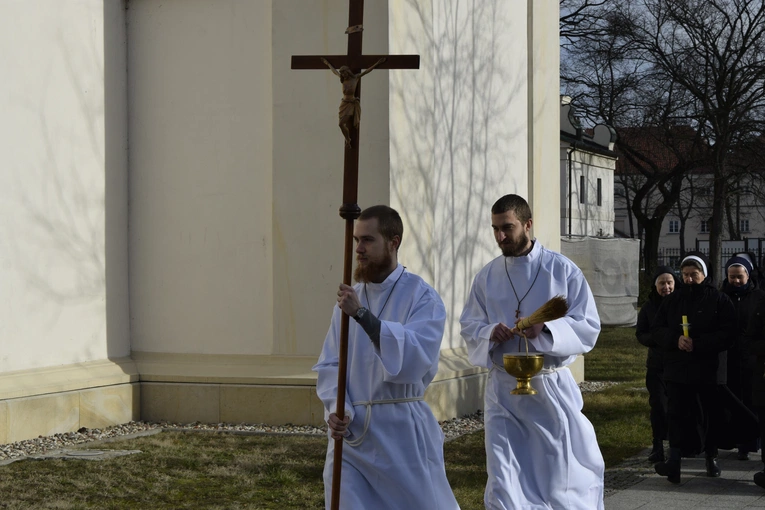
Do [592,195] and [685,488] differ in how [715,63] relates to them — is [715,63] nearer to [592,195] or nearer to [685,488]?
[592,195]

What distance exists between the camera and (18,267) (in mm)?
9383

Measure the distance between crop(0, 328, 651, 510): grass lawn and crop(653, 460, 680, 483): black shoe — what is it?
33.0 inches

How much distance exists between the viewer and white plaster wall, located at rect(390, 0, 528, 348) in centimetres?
1055

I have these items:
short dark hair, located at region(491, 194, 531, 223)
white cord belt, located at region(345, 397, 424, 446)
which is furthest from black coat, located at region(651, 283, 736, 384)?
white cord belt, located at region(345, 397, 424, 446)

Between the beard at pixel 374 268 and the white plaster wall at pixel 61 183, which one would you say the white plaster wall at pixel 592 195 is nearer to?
the white plaster wall at pixel 61 183

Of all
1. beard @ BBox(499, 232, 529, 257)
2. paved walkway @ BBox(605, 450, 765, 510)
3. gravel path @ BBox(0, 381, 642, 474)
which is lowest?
paved walkway @ BBox(605, 450, 765, 510)

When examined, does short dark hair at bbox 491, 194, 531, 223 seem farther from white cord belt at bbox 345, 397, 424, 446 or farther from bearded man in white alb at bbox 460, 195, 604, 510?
white cord belt at bbox 345, 397, 424, 446

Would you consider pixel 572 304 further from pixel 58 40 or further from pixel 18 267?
pixel 58 40

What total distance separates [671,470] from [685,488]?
19 centimetres

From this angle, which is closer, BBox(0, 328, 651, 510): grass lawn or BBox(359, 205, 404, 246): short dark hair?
BBox(359, 205, 404, 246): short dark hair

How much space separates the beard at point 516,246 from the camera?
6327 mm

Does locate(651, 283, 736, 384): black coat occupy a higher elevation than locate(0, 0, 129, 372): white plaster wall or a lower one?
lower

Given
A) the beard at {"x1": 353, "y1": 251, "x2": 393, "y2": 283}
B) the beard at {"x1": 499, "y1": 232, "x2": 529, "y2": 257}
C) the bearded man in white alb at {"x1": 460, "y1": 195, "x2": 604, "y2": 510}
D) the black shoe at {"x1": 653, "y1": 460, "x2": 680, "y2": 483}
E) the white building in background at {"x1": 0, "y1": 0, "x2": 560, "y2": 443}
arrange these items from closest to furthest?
1. the beard at {"x1": 353, "y1": 251, "x2": 393, "y2": 283}
2. the bearded man in white alb at {"x1": 460, "y1": 195, "x2": 604, "y2": 510}
3. the beard at {"x1": 499, "y1": 232, "x2": 529, "y2": 257}
4. the black shoe at {"x1": 653, "y1": 460, "x2": 680, "y2": 483}
5. the white building in background at {"x1": 0, "y1": 0, "x2": 560, "y2": 443}

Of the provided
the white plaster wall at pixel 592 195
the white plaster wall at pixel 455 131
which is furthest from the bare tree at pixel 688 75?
the white plaster wall at pixel 455 131
